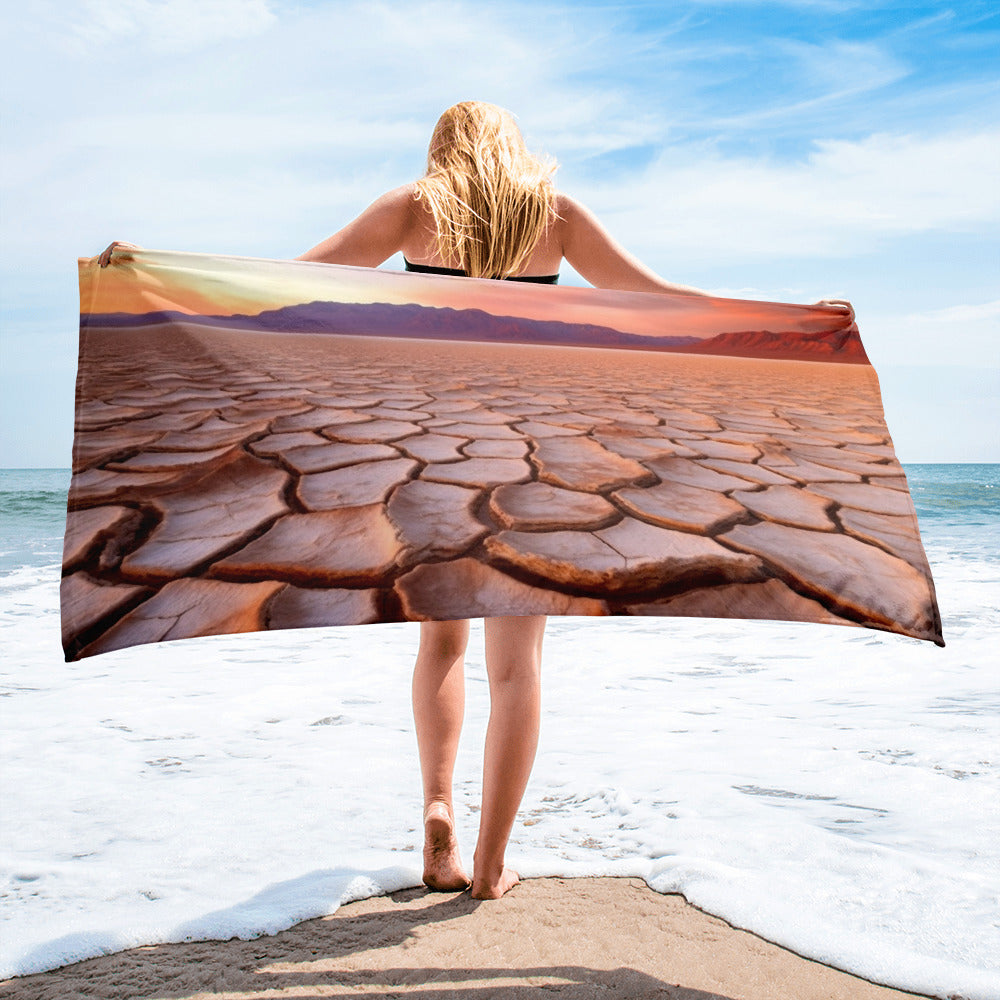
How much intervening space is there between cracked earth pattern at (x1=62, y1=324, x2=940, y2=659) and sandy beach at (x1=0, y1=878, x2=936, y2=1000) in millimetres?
637

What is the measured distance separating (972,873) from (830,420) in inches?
44.1

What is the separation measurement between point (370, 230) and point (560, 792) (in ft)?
5.24

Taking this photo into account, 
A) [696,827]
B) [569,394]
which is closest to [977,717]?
[696,827]

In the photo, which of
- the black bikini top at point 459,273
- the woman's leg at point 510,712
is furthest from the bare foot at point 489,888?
the black bikini top at point 459,273

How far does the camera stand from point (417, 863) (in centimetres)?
189

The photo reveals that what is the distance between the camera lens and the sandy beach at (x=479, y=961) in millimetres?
1405

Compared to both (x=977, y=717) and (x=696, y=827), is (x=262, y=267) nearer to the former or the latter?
(x=696, y=827)

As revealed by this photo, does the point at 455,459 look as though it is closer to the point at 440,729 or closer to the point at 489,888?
the point at 440,729

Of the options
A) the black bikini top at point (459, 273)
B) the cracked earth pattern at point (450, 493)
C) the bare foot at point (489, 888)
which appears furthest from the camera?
the black bikini top at point (459, 273)

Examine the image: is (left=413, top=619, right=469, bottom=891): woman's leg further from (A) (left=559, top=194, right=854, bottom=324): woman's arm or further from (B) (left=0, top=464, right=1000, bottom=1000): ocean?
(A) (left=559, top=194, right=854, bottom=324): woman's arm

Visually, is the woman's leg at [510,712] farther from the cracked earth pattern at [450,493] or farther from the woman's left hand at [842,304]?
the woman's left hand at [842,304]

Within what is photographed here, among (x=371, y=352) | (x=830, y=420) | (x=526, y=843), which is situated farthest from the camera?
(x=526, y=843)

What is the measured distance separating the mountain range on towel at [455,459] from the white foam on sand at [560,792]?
79cm

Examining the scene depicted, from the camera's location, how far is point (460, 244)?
1.67m
